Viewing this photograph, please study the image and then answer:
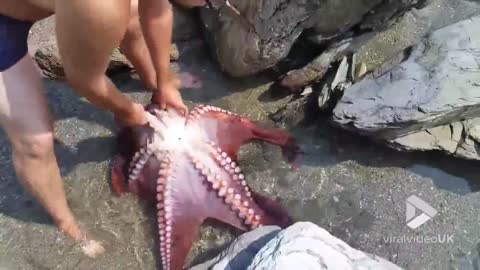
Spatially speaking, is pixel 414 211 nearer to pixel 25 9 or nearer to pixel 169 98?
pixel 169 98

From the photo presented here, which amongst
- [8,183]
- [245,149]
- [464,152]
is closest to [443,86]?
[464,152]

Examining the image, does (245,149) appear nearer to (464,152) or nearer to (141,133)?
(141,133)

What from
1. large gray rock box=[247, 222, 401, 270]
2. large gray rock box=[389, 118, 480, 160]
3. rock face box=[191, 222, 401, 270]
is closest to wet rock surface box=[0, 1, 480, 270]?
large gray rock box=[389, 118, 480, 160]

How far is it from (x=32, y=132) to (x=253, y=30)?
1.04 meters

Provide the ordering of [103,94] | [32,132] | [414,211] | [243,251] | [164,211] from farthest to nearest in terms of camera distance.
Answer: [414,211]
[164,211]
[32,132]
[243,251]
[103,94]

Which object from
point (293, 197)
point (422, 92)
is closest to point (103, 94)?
point (293, 197)

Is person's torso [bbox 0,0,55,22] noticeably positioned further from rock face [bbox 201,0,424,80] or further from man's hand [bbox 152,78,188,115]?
rock face [bbox 201,0,424,80]

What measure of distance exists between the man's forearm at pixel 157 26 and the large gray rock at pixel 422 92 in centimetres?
76

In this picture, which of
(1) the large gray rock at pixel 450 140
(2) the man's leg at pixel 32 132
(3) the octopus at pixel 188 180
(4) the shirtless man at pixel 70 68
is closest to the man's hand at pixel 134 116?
(4) the shirtless man at pixel 70 68

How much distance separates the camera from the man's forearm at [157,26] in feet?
7.96

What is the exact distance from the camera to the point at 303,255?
2004 mm

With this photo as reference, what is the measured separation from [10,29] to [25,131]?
36 cm

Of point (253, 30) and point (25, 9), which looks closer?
point (25, 9)

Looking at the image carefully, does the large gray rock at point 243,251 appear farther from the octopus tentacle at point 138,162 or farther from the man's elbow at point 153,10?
the man's elbow at point 153,10
